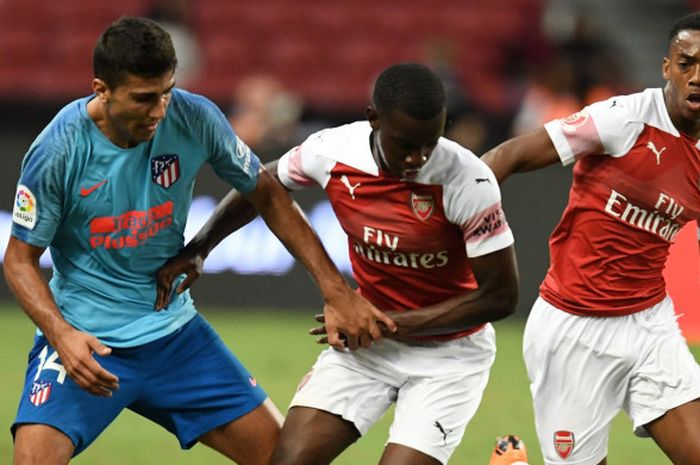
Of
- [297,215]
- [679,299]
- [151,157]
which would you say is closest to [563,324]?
[297,215]

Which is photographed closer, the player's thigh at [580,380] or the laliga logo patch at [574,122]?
the laliga logo patch at [574,122]

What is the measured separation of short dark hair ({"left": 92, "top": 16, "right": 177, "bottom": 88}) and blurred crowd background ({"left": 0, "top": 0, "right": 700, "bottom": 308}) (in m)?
8.05

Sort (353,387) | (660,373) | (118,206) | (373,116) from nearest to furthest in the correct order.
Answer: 1. (373,116)
2. (118,206)
3. (353,387)
4. (660,373)

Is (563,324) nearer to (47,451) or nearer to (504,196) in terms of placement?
(47,451)

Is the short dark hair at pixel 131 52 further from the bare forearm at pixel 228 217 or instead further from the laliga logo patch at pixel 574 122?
the laliga logo patch at pixel 574 122

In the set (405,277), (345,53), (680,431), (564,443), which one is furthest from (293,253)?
(345,53)

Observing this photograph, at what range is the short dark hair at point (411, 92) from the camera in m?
5.02

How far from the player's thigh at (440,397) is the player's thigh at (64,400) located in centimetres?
114

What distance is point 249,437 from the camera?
570 centimetres

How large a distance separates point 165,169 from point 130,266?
435 millimetres

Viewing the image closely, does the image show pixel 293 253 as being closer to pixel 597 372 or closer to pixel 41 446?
pixel 41 446

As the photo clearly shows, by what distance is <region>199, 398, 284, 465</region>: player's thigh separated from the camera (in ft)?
18.6

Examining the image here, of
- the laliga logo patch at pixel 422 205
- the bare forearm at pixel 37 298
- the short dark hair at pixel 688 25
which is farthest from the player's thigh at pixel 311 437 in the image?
the short dark hair at pixel 688 25

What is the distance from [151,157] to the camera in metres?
5.45
